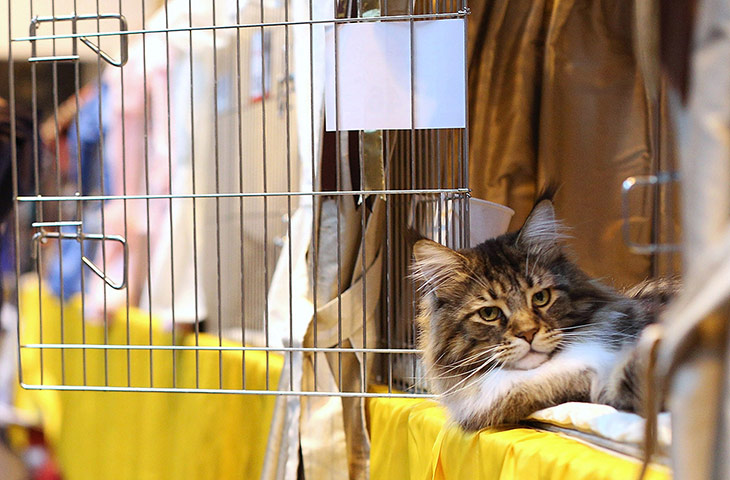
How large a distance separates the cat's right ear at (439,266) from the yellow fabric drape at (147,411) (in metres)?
0.54

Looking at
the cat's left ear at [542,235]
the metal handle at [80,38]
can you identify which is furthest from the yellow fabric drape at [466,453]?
the metal handle at [80,38]

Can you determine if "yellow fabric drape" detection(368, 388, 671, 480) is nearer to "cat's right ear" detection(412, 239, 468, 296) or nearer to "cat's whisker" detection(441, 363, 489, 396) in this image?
"cat's whisker" detection(441, 363, 489, 396)

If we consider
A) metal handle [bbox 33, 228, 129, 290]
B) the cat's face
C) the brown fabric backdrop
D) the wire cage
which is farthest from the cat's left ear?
metal handle [bbox 33, 228, 129, 290]

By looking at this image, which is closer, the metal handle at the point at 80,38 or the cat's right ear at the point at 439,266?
the cat's right ear at the point at 439,266

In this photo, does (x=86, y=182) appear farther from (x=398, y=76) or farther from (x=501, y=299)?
(x=501, y=299)

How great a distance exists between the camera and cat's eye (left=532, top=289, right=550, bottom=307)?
933 mm

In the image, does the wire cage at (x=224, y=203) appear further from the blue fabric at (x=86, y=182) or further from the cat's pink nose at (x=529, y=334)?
the cat's pink nose at (x=529, y=334)

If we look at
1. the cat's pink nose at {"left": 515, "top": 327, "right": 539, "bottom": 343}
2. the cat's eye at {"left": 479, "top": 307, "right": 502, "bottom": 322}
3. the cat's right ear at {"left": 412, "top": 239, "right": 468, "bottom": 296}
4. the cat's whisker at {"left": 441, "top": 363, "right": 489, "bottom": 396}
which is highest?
the cat's right ear at {"left": 412, "top": 239, "right": 468, "bottom": 296}

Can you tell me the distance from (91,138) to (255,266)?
0.63 m

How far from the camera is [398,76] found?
108 centimetres

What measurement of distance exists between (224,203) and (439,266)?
97 cm

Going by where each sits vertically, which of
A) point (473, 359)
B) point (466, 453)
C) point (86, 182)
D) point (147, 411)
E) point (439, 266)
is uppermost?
point (86, 182)

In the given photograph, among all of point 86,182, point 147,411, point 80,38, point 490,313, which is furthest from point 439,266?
point 86,182

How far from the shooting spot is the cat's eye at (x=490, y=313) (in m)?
0.94
